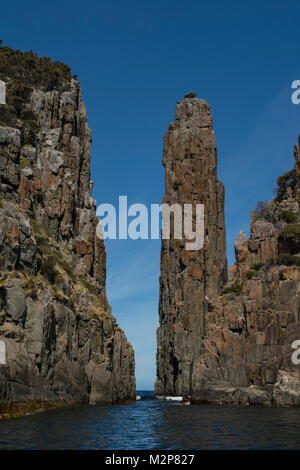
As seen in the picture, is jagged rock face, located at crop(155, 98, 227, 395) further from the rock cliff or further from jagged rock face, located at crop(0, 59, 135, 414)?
jagged rock face, located at crop(0, 59, 135, 414)

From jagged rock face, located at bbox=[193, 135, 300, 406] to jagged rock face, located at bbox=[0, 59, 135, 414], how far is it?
16.0 metres

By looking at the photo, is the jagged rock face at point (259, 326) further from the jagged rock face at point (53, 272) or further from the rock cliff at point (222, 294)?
the jagged rock face at point (53, 272)

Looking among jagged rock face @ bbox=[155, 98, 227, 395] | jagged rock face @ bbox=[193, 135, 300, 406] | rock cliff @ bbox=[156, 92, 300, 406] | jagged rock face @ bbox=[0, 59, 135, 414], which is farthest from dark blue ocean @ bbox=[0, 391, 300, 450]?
jagged rock face @ bbox=[155, 98, 227, 395]

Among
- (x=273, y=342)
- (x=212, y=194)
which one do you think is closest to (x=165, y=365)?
(x=212, y=194)

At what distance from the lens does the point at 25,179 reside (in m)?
77.0

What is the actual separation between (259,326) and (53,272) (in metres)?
37.0

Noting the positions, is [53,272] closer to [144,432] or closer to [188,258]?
[144,432]

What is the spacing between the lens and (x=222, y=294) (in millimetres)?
112312

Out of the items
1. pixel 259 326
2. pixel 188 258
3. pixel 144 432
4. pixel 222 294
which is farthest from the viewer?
pixel 188 258

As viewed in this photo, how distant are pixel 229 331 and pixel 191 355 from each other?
4689 centimetres

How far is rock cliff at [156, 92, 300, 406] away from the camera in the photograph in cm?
8438

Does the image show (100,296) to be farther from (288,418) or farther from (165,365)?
(165,365)

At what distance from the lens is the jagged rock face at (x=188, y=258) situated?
475ft

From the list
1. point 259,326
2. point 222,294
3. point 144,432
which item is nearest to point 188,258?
point 222,294
